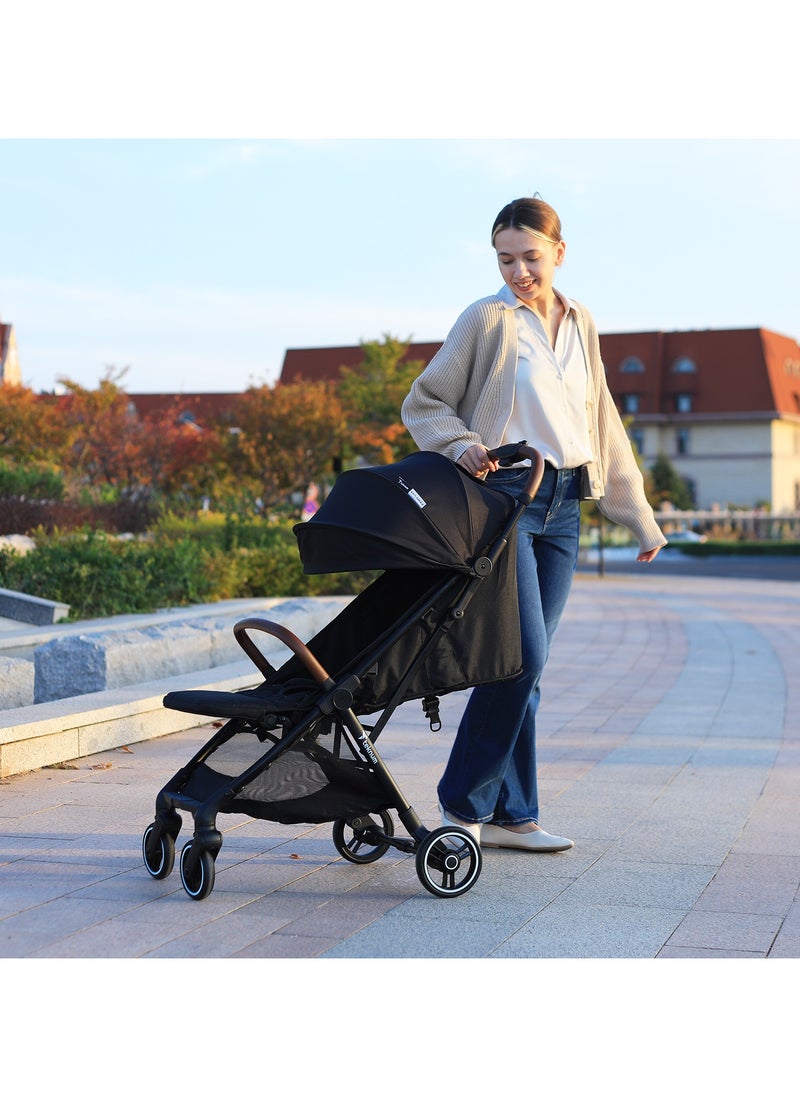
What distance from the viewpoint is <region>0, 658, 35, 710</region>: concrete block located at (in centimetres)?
651

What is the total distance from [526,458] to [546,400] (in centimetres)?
26

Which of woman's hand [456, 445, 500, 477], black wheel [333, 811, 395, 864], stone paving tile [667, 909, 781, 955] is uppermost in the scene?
woman's hand [456, 445, 500, 477]

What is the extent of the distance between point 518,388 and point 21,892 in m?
2.15

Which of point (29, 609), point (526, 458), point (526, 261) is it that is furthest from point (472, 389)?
point (29, 609)

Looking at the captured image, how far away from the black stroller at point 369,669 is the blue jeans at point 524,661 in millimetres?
154

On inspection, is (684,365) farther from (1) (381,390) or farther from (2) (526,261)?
(2) (526,261)

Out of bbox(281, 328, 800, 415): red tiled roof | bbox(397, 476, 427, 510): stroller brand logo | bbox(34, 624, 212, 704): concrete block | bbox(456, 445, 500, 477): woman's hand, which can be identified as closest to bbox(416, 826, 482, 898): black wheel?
bbox(397, 476, 427, 510): stroller brand logo

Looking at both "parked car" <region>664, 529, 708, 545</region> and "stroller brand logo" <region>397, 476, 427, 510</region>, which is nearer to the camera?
"stroller brand logo" <region>397, 476, 427, 510</region>

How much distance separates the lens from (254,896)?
13.0 feet

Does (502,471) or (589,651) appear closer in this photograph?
(502,471)

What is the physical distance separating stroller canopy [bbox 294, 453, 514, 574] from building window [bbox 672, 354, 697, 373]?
74374 millimetres

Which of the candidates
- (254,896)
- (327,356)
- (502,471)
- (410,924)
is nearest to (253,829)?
(254,896)

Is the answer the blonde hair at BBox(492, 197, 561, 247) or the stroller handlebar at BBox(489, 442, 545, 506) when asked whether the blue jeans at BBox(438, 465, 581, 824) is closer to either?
the stroller handlebar at BBox(489, 442, 545, 506)
